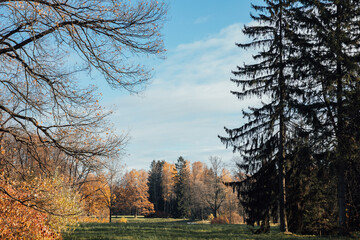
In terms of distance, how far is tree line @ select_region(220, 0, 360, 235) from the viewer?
1325cm

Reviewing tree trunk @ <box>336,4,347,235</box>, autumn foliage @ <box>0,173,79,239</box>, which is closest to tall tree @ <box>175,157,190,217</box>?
tree trunk @ <box>336,4,347,235</box>

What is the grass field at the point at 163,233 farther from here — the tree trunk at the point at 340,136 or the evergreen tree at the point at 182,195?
the evergreen tree at the point at 182,195

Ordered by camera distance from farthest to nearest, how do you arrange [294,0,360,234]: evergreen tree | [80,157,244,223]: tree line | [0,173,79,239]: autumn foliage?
1. [80,157,244,223]: tree line
2. [294,0,360,234]: evergreen tree
3. [0,173,79,239]: autumn foliage

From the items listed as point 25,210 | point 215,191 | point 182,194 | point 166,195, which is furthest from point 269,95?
point 166,195

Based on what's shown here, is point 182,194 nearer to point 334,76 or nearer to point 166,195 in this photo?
point 166,195

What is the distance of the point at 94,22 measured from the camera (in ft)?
26.0

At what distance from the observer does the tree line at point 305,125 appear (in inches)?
522

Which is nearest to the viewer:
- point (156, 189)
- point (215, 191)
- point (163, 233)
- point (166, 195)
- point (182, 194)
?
point (163, 233)

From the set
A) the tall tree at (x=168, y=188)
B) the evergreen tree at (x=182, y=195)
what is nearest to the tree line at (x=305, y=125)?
the evergreen tree at (x=182, y=195)

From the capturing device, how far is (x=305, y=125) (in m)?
14.9

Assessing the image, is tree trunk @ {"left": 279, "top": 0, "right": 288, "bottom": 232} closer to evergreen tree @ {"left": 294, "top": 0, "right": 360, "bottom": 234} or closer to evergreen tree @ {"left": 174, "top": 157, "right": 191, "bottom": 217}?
evergreen tree @ {"left": 294, "top": 0, "right": 360, "bottom": 234}

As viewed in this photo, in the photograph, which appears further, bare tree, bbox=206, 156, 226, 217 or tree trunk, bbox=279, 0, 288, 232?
bare tree, bbox=206, 156, 226, 217

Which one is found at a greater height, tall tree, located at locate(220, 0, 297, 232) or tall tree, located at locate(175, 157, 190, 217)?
tall tree, located at locate(220, 0, 297, 232)

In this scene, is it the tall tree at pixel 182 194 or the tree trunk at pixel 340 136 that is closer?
the tree trunk at pixel 340 136
